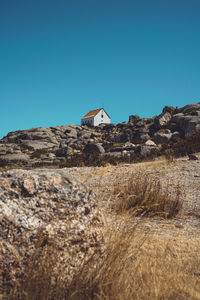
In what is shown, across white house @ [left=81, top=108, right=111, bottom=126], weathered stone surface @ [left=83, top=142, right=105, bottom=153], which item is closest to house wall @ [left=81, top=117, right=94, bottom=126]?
white house @ [left=81, top=108, right=111, bottom=126]

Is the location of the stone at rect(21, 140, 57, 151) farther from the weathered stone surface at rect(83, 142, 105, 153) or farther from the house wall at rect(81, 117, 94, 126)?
the house wall at rect(81, 117, 94, 126)

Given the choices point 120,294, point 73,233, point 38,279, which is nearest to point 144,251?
point 120,294

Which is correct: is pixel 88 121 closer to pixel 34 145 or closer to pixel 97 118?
pixel 97 118

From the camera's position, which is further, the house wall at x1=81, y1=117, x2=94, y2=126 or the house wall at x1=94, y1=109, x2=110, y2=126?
the house wall at x1=81, y1=117, x2=94, y2=126

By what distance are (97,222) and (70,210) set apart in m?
0.31

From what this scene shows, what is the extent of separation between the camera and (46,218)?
6.75 feet

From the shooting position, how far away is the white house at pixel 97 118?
71.9m

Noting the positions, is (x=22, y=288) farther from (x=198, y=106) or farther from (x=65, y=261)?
(x=198, y=106)

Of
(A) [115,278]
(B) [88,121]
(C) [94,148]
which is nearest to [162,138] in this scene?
(C) [94,148]

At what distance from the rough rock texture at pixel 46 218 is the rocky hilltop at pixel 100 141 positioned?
1473 cm

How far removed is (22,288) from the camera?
1.83m

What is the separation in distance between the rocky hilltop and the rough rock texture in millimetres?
14727

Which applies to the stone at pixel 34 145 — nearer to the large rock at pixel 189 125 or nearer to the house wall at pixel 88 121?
the large rock at pixel 189 125

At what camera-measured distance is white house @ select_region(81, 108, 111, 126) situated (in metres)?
71.9
